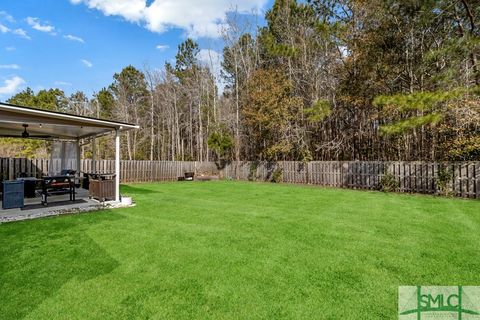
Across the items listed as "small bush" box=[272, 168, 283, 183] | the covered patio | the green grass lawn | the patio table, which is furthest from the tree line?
the patio table

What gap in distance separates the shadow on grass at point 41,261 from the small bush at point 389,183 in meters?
10.7

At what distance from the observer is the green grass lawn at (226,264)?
8.19ft

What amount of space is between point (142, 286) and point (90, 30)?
50.3ft

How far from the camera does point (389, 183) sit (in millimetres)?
11258

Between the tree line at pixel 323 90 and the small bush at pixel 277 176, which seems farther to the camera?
the small bush at pixel 277 176

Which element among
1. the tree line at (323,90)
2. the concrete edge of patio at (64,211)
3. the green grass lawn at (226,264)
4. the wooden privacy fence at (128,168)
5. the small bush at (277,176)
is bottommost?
the green grass lawn at (226,264)

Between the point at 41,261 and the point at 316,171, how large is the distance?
41.0ft

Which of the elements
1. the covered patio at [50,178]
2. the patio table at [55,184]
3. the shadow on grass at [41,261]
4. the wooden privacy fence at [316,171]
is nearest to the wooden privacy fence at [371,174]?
A: the wooden privacy fence at [316,171]

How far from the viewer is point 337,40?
14.3 meters

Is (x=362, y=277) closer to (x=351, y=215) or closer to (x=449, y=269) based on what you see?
(x=449, y=269)

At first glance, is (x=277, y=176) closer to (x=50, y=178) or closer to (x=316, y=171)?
(x=316, y=171)

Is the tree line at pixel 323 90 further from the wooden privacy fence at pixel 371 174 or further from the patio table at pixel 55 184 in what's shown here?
the patio table at pixel 55 184

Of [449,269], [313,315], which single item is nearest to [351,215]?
[449,269]

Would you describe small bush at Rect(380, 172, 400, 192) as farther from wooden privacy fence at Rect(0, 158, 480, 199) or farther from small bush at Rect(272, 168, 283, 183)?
small bush at Rect(272, 168, 283, 183)
